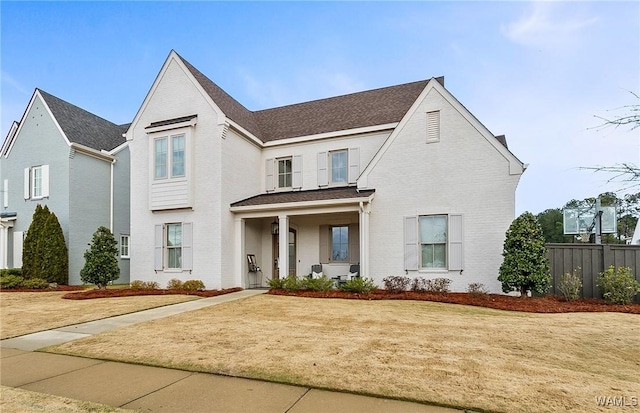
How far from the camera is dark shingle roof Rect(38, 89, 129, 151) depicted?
694 inches

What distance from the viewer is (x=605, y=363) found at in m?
4.72

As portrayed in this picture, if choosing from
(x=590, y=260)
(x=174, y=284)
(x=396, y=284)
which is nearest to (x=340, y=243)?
(x=396, y=284)

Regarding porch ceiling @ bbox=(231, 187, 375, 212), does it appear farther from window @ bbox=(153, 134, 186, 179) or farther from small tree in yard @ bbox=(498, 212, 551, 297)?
small tree in yard @ bbox=(498, 212, 551, 297)

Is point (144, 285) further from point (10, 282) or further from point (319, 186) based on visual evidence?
point (319, 186)

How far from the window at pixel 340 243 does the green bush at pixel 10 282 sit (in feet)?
44.9

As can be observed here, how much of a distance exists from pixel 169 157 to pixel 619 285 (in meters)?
15.5

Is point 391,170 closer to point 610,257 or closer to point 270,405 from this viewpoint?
point 610,257

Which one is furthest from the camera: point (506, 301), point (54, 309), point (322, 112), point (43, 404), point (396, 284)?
point (322, 112)

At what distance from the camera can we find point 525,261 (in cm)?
965

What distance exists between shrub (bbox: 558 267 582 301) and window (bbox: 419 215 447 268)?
3.31m

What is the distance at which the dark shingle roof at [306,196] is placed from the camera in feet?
41.9

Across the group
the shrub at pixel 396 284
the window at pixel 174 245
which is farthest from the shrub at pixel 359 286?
the window at pixel 174 245

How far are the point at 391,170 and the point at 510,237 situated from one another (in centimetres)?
448

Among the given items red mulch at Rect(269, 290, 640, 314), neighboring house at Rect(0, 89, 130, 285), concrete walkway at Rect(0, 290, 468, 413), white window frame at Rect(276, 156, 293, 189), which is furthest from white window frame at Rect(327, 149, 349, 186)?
A: neighboring house at Rect(0, 89, 130, 285)
